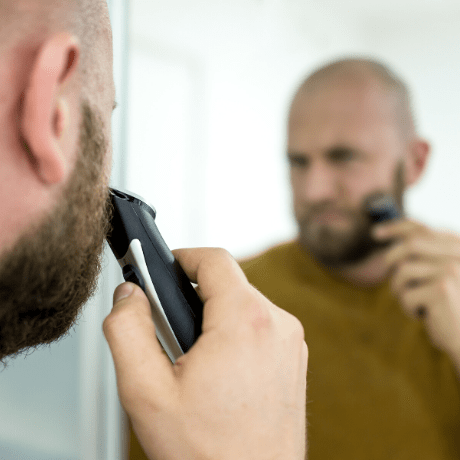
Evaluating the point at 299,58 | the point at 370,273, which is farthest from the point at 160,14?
the point at 370,273

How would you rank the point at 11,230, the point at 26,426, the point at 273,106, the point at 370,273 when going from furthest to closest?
the point at 273,106, the point at 370,273, the point at 26,426, the point at 11,230

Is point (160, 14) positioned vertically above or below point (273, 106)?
above

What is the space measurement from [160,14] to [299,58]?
1.61 feet

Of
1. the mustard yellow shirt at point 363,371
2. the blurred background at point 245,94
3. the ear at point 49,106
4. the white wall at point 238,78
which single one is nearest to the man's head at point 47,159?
the ear at point 49,106

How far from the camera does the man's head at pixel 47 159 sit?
0.20 metres

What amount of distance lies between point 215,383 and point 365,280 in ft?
1.75

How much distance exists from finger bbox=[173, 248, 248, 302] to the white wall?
64cm

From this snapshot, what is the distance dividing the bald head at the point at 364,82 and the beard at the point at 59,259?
0.58 metres

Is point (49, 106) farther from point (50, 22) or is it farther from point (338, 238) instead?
point (338, 238)

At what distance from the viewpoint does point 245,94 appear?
1.25 m

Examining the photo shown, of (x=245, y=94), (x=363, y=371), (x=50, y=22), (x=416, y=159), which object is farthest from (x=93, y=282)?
(x=245, y=94)

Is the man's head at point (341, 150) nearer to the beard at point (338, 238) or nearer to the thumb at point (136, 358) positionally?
the beard at point (338, 238)

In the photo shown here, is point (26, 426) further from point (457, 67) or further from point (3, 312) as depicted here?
point (457, 67)

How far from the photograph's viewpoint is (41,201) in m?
0.21
